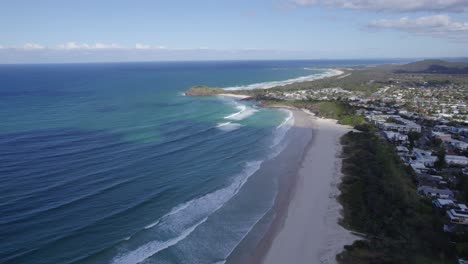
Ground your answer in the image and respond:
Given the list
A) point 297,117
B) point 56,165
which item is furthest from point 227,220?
point 297,117

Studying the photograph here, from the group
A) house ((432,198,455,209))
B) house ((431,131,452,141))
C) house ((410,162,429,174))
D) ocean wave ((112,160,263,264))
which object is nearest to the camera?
ocean wave ((112,160,263,264))

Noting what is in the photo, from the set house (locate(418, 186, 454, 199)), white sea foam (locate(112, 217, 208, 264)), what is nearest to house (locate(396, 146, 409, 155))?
house (locate(418, 186, 454, 199))

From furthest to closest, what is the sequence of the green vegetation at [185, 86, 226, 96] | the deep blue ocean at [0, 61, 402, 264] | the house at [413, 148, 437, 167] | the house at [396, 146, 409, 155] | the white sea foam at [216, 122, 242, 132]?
the green vegetation at [185, 86, 226, 96]
the white sea foam at [216, 122, 242, 132]
the house at [396, 146, 409, 155]
the house at [413, 148, 437, 167]
the deep blue ocean at [0, 61, 402, 264]

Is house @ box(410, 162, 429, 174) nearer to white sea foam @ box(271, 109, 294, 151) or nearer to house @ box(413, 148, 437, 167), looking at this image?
house @ box(413, 148, 437, 167)

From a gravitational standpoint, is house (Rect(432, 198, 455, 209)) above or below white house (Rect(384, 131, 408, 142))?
below

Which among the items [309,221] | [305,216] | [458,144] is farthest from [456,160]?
[309,221]

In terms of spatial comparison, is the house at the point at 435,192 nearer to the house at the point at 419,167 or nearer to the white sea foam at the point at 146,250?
the house at the point at 419,167

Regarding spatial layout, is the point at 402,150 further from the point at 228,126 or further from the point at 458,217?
the point at 228,126

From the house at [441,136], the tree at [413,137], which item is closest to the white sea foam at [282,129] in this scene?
the tree at [413,137]
